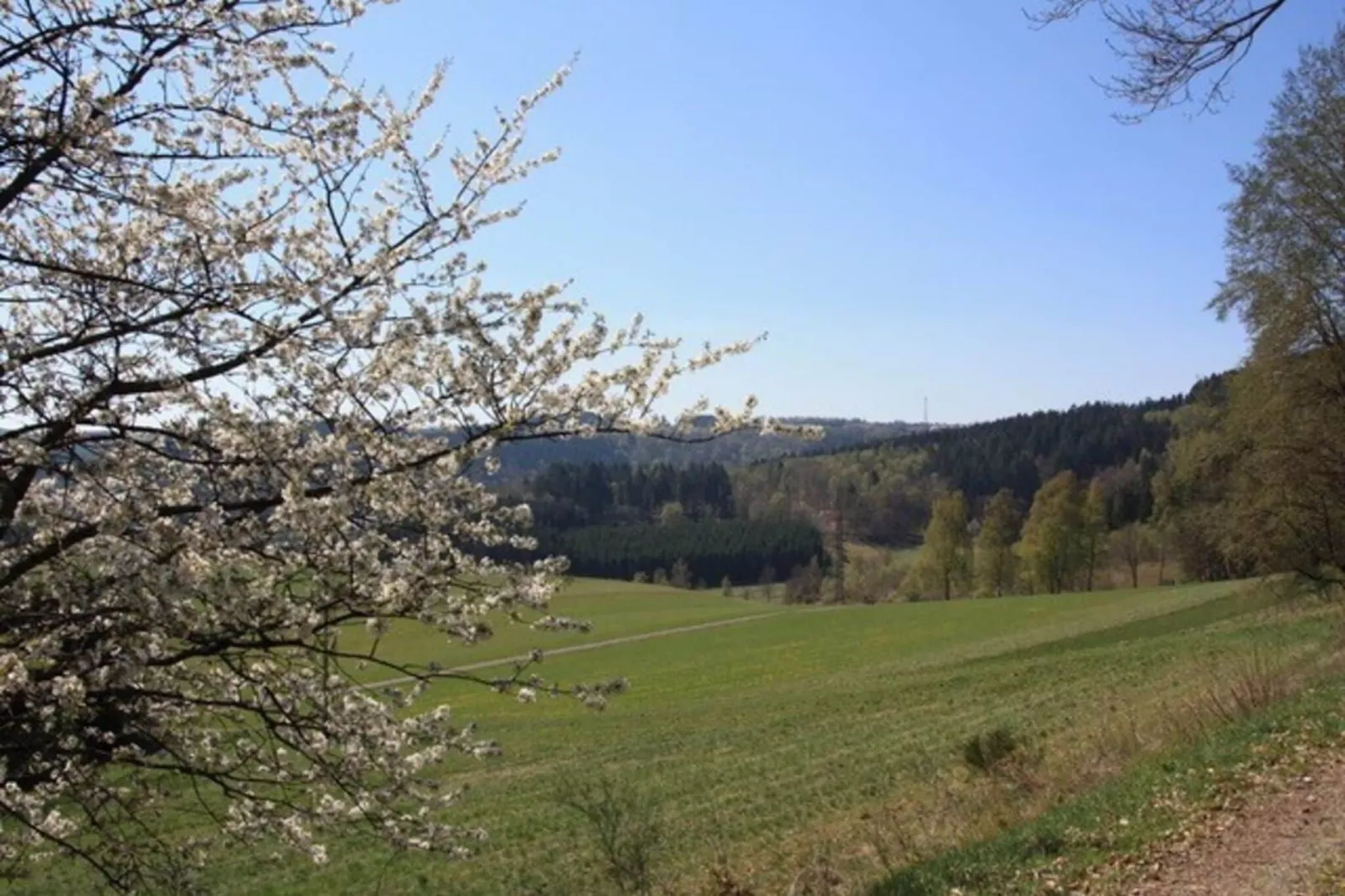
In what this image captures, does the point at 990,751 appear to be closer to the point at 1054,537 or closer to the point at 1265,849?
the point at 1265,849

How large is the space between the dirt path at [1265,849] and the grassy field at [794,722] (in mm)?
3042

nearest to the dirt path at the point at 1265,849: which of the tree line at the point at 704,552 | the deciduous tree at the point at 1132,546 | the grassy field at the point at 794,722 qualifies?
the grassy field at the point at 794,722

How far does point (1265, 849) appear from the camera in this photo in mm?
7551

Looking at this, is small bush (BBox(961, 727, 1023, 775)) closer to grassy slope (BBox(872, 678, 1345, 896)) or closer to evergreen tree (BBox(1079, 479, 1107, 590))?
grassy slope (BBox(872, 678, 1345, 896))

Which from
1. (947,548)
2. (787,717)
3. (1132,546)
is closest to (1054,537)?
(947,548)

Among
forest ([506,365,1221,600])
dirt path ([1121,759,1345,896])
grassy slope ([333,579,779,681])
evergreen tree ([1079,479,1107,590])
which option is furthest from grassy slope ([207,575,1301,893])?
evergreen tree ([1079,479,1107,590])

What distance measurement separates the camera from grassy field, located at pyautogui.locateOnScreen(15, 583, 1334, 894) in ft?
53.8

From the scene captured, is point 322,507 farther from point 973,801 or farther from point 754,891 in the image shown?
point 973,801

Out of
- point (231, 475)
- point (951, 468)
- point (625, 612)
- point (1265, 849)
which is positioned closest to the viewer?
point (231, 475)

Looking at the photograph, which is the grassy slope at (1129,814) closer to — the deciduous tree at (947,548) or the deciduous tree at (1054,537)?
the deciduous tree at (1054,537)

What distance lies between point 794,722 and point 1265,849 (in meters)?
23.2

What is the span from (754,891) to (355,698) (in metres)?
7.64

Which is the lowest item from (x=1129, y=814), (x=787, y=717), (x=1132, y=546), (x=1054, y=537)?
(x=787, y=717)

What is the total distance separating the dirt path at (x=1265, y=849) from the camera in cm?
695
